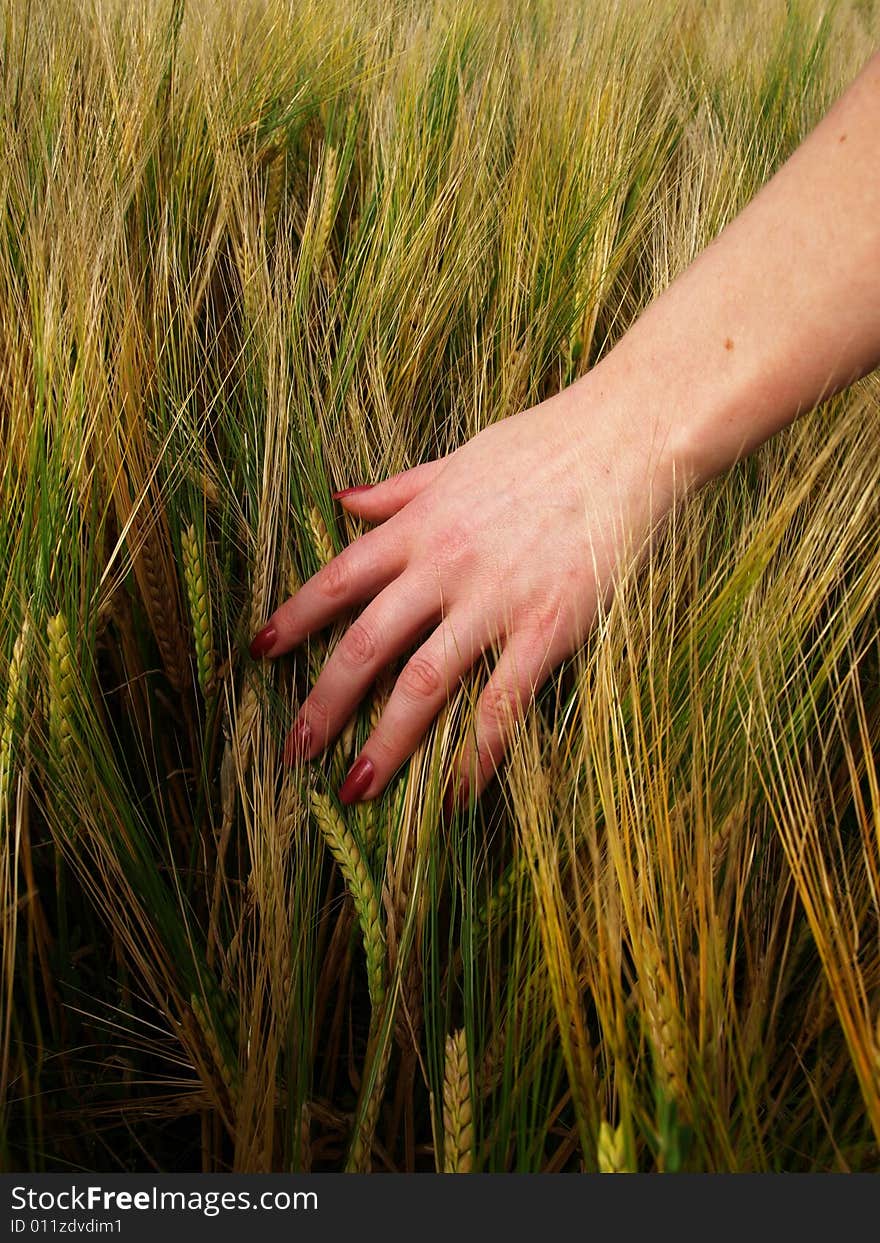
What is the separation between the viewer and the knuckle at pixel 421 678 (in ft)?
2.26

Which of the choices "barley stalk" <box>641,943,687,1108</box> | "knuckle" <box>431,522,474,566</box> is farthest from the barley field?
"knuckle" <box>431,522,474,566</box>

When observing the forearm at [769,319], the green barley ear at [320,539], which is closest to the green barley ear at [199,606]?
the green barley ear at [320,539]

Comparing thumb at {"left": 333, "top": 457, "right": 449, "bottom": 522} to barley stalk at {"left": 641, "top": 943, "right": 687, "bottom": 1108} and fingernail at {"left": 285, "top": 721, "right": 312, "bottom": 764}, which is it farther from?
barley stalk at {"left": 641, "top": 943, "right": 687, "bottom": 1108}

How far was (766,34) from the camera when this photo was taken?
5.31ft

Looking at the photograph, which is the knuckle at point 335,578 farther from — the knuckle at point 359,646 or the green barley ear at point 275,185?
the green barley ear at point 275,185

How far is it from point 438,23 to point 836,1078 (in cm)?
144

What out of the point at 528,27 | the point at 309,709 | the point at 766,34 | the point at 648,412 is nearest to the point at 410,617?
the point at 309,709

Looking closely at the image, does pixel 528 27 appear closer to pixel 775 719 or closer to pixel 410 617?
pixel 410 617

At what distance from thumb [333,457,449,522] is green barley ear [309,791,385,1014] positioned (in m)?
0.27

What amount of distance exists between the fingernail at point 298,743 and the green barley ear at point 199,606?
3.3 inches

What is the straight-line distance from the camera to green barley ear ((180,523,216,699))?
2.29 feet

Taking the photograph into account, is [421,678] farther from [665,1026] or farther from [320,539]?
[665,1026]

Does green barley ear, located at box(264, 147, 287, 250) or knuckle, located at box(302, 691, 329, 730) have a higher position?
green barley ear, located at box(264, 147, 287, 250)

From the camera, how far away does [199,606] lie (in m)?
0.70
